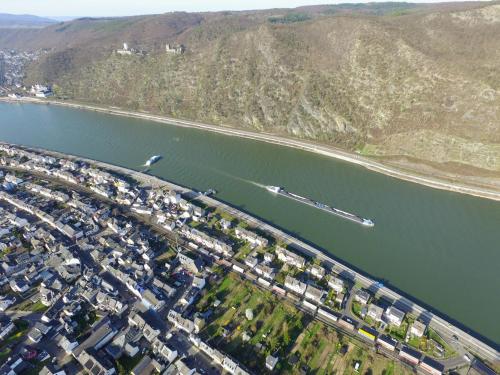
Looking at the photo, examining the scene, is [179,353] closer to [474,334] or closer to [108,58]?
[474,334]

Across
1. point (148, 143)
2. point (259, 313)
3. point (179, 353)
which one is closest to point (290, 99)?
point (148, 143)

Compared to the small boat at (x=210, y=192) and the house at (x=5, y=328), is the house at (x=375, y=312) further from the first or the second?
the house at (x=5, y=328)

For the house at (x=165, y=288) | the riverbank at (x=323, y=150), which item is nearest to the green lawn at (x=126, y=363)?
the house at (x=165, y=288)

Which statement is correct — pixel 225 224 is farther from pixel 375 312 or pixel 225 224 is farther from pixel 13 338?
pixel 13 338

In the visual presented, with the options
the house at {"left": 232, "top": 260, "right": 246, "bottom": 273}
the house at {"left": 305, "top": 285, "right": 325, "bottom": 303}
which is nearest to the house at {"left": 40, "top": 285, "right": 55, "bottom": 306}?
the house at {"left": 232, "top": 260, "right": 246, "bottom": 273}

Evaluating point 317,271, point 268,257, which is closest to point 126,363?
point 268,257
